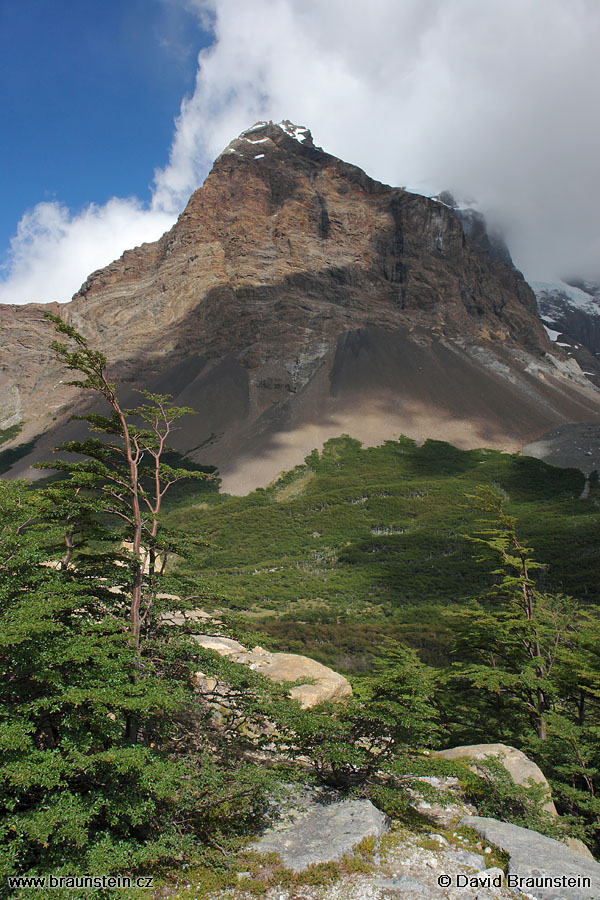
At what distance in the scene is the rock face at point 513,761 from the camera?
1005 centimetres

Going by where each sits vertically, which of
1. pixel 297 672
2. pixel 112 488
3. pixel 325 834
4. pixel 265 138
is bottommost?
pixel 297 672

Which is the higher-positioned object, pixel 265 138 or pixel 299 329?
pixel 265 138

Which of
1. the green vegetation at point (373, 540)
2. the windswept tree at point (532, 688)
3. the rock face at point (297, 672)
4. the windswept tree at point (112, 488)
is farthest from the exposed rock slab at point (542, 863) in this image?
the green vegetation at point (373, 540)

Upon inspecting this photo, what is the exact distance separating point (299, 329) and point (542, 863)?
114816mm

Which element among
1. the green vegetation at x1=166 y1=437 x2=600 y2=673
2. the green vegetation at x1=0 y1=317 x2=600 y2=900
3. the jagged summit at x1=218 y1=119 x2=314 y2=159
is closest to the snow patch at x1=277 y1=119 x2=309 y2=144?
the jagged summit at x1=218 y1=119 x2=314 y2=159

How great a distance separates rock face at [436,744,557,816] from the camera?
10.0 m

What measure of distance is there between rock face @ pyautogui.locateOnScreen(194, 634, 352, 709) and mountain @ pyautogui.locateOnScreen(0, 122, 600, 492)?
69.2 m

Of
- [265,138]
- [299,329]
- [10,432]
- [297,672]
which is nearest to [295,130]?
[265,138]

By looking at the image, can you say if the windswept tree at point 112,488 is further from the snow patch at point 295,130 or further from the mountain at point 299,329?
the snow patch at point 295,130

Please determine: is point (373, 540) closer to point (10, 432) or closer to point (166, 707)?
point (166, 707)

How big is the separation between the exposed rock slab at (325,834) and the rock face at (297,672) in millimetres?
3965

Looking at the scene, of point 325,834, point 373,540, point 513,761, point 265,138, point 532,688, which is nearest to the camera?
point 325,834

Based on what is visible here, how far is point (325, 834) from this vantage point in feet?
25.2

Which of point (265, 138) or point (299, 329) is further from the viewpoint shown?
point (265, 138)
